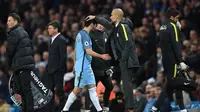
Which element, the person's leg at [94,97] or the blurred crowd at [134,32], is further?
the blurred crowd at [134,32]

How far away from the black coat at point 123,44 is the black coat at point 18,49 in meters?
1.79

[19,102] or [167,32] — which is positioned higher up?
[167,32]

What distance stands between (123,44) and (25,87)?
236 centimetres

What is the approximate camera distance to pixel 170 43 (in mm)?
14008

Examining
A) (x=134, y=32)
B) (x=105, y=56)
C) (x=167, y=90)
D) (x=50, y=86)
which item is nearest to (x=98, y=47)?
(x=105, y=56)

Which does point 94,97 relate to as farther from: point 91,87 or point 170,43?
point 170,43

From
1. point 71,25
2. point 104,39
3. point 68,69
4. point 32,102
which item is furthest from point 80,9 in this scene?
point 32,102

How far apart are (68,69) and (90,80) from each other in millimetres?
5661

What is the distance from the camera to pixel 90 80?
14250 millimetres

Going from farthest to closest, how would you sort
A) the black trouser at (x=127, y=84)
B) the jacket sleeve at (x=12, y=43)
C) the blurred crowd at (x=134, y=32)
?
the blurred crowd at (x=134, y=32)
the black trouser at (x=127, y=84)
the jacket sleeve at (x=12, y=43)

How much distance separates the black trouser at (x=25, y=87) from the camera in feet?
45.2

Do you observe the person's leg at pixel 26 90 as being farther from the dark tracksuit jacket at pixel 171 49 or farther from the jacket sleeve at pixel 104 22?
the dark tracksuit jacket at pixel 171 49

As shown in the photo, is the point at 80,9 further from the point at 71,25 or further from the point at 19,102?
the point at 19,102

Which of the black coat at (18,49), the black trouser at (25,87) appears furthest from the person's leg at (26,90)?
the black coat at (18,49)
